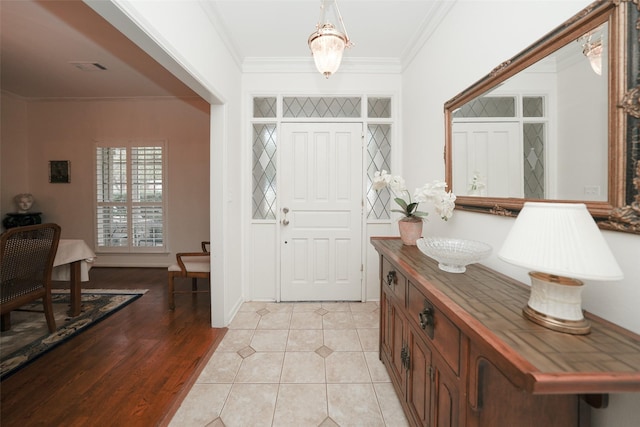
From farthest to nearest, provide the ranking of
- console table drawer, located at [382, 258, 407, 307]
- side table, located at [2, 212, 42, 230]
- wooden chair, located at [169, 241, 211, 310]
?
side table, located at [2, 212, 42, 230] → wooden chair, located at [169, 241, 211, 310] → console table drawer, located at [382, 258, 407, 307]

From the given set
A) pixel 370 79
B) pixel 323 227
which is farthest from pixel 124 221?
pixel 370 79

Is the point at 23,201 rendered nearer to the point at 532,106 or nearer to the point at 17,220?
the point at 17,220

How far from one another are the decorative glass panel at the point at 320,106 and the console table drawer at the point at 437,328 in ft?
7.69

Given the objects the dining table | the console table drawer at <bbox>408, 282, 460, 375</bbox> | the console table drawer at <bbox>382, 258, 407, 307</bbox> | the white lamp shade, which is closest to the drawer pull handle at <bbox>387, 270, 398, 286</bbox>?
the console table drawer at <bbox>382, 258, 407, 307</bbox>

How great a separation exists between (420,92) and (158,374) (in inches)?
126

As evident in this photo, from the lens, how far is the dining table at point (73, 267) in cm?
250

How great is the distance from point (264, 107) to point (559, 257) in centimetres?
299

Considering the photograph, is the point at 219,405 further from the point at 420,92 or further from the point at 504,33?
the point at 420,92

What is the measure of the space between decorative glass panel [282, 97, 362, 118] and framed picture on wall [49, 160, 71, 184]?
429 centimetres

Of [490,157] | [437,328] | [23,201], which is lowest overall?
[437,328]

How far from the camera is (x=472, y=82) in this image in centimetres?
158

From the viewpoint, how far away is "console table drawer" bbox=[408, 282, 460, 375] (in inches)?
34.7

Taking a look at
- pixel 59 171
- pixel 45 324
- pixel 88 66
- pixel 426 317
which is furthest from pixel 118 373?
pixel 59 171

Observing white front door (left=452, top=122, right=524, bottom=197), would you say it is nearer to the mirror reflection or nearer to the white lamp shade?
the mirror reflection
